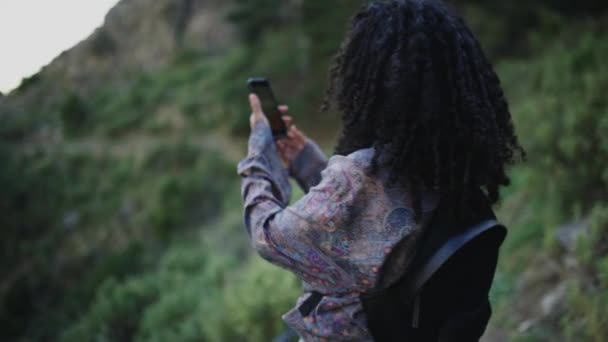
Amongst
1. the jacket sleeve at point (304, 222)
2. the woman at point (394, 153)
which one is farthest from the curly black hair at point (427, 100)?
the jacket sleeve at point (304, 222)

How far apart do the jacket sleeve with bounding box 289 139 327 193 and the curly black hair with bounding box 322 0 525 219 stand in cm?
66

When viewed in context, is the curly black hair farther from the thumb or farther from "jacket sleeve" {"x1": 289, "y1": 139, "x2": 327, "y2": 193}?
"jacket sleeve" {"x1": 289, "y1": 139, "x2": 327, "y2": 193}

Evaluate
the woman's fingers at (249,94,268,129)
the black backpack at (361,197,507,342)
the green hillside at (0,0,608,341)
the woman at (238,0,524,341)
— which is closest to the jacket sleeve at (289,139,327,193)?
the woman's fingers at (249,94,268,129)

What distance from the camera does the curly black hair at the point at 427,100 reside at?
3.88ft

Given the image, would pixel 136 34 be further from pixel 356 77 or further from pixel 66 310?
pixel 356 77

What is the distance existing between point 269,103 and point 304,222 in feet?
2.37

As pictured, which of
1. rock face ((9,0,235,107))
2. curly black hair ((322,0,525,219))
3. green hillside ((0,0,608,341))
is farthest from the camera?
rock face ((9,0,235,107))

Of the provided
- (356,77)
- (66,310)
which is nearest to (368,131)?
(356,77)

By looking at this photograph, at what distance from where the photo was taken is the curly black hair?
118 centimetres

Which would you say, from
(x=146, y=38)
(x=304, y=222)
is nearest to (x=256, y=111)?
(x=304, y=222)

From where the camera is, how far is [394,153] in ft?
3.88

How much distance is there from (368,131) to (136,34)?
3687 centimetres

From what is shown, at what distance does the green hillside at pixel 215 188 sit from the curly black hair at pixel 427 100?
167 cm

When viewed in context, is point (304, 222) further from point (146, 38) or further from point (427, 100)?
point (146, 38)
